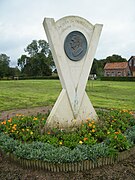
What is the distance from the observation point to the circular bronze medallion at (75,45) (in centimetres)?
646

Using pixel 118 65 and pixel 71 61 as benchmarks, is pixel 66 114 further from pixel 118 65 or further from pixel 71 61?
pixel 118 65

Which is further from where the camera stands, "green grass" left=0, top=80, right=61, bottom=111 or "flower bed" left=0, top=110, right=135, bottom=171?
"green grass" left=0, top=80, right=61, bottom=111

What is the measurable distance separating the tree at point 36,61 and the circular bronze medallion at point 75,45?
2139 inches

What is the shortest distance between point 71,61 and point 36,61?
187ft

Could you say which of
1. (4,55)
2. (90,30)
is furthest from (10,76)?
(90,30)

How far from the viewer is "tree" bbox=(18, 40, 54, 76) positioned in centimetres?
6110

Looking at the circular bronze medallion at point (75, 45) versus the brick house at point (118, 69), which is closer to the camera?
the circular bronze medallion at point (75, 45)

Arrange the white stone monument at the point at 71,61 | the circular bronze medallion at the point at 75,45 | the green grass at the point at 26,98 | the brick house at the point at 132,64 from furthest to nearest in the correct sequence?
the brick house at the point at 132,64 < the green grass at the point at 26,98 < the circular bronze medallion at the point at 75,45 < the white stone monument at the point at 71,61

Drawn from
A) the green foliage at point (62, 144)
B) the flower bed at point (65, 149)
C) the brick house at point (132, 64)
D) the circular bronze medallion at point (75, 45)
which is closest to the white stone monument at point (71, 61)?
the circular bronze medallion at point (75, 45)

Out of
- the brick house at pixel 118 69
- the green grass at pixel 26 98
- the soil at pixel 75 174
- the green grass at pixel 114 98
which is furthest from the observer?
the brick house at pixel 118 69

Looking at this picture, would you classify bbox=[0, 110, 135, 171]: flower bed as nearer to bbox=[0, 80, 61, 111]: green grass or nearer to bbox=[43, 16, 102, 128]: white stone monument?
bbox=[43, 16, 102, 128]: white stone monument

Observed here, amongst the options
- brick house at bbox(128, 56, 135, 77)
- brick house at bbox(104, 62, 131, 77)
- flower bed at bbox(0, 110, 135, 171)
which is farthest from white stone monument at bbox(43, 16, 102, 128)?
brick house at bbox(128, 56, 135, 77)

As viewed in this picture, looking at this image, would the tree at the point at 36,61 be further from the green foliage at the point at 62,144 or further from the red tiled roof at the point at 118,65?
the green foliage at the point at 62,144

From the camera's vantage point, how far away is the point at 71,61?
6602 millimetres
